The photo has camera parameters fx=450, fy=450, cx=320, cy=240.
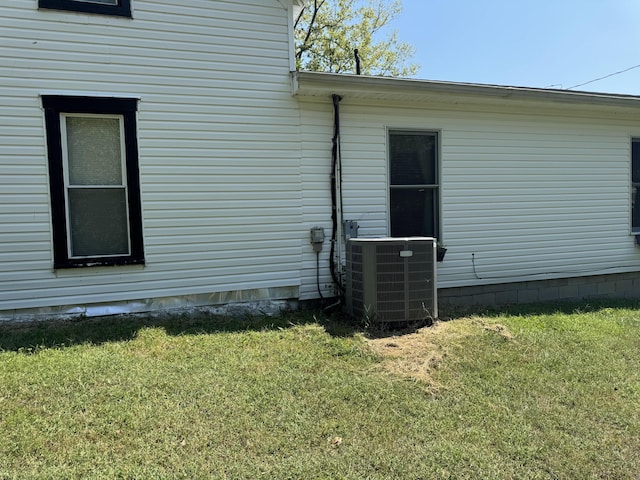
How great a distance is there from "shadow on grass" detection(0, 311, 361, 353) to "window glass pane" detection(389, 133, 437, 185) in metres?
2.21

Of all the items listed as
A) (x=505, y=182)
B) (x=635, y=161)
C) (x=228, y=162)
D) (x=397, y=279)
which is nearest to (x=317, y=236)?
(x=397, y=279)

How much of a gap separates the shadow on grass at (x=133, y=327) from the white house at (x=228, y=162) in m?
0.21

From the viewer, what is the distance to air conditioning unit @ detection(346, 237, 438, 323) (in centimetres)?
489

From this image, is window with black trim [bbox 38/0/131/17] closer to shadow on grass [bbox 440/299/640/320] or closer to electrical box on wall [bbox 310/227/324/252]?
electrical box on wall [bbox 310/227/324/252]

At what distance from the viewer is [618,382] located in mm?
3816

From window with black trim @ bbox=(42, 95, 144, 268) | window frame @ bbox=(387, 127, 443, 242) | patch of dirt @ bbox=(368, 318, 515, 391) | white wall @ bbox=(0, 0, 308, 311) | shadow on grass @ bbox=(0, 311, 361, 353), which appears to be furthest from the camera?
window frame @ bbox=(387, 127, 443, 242)

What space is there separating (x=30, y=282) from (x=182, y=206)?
178 centimetres

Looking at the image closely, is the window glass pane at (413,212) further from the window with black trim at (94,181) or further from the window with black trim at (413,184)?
the window with black trim at (94,181)

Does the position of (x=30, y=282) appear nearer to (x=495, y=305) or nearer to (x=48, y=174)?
(x=48, y=174)

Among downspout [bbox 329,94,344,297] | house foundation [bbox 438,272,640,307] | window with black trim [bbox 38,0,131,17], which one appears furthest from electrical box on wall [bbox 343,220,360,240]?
window with black trim [bbox 38,0,131,17]

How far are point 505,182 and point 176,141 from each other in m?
4.71

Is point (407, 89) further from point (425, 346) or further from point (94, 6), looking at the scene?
point (94, 6)

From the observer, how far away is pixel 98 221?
16.7 feet

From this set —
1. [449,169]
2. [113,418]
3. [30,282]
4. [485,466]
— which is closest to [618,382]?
[485,466]
